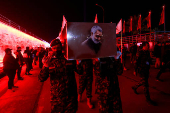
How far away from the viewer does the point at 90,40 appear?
1.87 meters

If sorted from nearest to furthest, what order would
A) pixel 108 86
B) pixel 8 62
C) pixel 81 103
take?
pixel 108 86 → pixel 81 103 → pixel 8 62

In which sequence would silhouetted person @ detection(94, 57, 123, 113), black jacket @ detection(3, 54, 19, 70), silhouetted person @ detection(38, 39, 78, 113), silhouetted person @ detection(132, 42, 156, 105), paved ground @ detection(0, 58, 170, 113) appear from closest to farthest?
silhouetted person @ detection(38, 39, 78, 113) → silhouetted person @ detection(94, 57, 123, 113) → paved ground @ detection(0, 58, 170, 113) → silhouetted person @ detection(132, 42, 156, 105) → black jacket @ detection(3, 54, 19, 70)

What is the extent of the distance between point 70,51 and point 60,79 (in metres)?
0.65

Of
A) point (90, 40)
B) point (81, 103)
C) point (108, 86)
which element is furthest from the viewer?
point (81, 103)

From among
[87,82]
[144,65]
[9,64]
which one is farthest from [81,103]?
[9,64]

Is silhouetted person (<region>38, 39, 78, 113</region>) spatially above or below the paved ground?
above

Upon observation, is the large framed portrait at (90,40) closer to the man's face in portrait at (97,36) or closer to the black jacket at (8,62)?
the man's face in portrait at (97,36)

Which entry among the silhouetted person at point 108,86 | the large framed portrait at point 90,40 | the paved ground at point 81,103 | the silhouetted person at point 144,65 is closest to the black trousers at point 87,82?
the paved ground at point 81,103

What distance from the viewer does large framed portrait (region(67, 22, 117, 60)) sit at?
1757 millimetres

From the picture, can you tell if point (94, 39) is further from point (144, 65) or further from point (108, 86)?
point (144, 65)

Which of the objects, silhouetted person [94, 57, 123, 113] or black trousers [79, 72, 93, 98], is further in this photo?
black trousers [79, 72, 93, 98]

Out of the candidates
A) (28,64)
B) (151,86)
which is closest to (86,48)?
(151,86)

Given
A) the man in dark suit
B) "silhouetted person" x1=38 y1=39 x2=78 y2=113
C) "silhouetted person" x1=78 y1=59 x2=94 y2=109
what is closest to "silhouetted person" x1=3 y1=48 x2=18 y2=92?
"silhouetted person" x1=78 y1=59 x2=94 y2=109

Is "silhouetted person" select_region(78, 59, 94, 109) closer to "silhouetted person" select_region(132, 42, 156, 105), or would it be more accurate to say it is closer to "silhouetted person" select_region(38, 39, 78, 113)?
"silhouetted person" select_region(38, 39, 78, 113)
